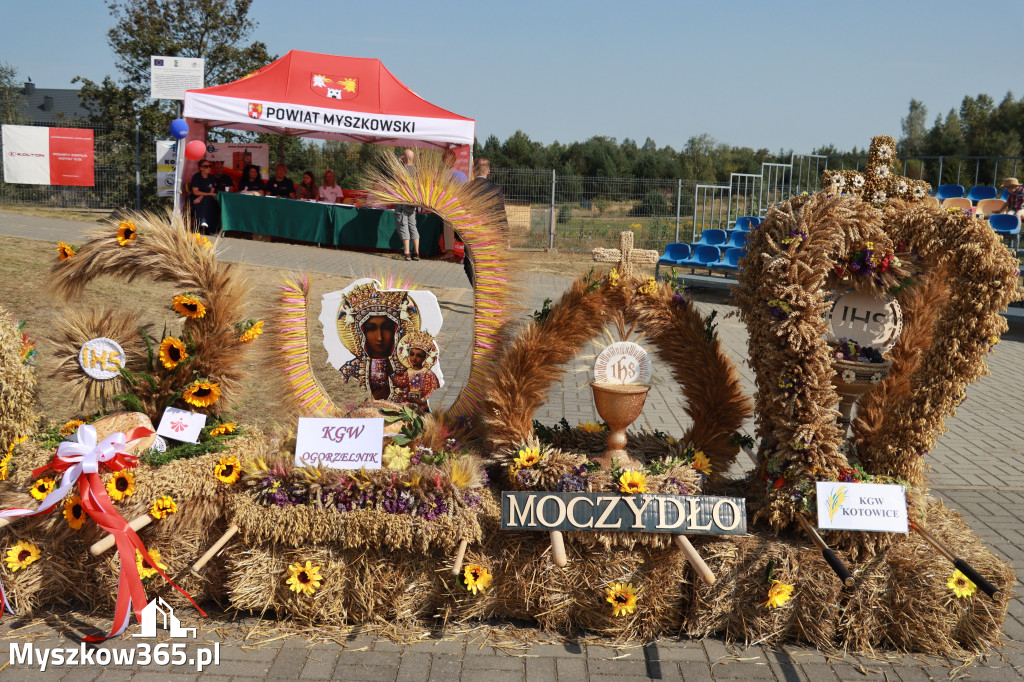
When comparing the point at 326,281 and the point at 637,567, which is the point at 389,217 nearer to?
the point at 326,281

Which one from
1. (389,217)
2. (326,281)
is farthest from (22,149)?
(326,281)

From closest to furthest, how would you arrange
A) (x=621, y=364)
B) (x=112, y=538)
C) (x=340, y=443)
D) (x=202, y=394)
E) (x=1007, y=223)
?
(x=112, y=538) < (x=340, y=443) < (x=621, y=364) < (x=202, y=394) < (x=1007, y=223)

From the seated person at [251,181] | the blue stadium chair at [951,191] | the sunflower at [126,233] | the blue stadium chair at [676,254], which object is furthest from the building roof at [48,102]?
the sunflower at [126,233]

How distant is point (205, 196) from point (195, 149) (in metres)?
0.91

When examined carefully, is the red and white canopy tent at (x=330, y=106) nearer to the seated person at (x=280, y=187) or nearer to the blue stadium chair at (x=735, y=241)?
the seated person at (x=280, y=187)

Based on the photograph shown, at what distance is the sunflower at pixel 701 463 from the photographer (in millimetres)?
3170

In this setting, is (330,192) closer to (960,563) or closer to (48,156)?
(48,156)

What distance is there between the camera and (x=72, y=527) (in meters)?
2.88

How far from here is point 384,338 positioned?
3492mm

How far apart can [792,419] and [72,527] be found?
2850mm

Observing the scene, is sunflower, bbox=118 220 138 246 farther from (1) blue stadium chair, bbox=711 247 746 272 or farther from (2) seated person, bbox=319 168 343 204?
(2) seated person, bbox=319 168 343 204

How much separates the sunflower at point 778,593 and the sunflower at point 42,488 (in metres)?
2.80

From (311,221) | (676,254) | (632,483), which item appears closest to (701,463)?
(632,483)

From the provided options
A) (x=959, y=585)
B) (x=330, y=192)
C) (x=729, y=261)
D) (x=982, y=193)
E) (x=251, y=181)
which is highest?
(x=982, y=193)
